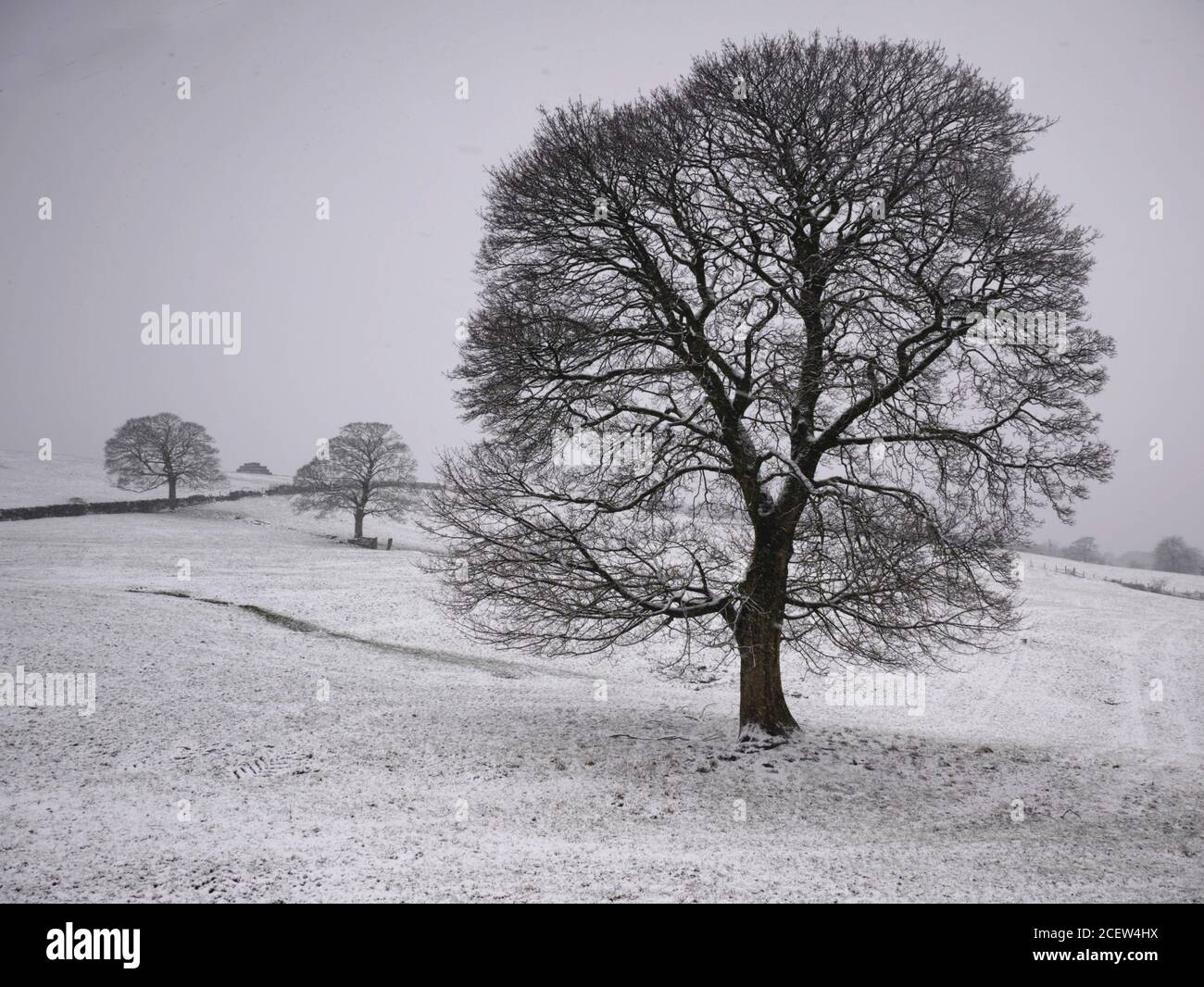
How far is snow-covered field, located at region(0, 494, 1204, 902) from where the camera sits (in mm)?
6980

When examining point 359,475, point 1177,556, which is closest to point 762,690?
point 359,475

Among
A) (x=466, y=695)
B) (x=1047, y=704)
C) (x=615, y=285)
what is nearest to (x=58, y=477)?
(x=466, y=695)

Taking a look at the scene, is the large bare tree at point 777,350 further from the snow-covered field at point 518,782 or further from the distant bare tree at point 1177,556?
the distant bare tree at point 1177,556

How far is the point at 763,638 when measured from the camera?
10.7 metres

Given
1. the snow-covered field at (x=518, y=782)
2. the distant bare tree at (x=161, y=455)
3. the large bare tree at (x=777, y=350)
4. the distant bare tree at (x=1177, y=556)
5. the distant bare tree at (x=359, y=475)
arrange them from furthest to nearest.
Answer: the distant bare tree at (x=1177, y=556)
the distant bare tree at (x=161, y=455)
the distant bare tree at (x=359, y=475)
the large bare tree at (x=777, y=350)
the snow-covered field at (x=518, y=782)

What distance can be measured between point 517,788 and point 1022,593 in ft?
116

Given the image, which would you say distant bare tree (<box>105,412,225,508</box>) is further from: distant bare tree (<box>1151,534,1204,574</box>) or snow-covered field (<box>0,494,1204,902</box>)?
distant bare tree (<box>1151,534,1204,574</box>)

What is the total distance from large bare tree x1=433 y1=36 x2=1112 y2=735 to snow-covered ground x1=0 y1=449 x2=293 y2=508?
167ft

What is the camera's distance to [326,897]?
632 centimetres

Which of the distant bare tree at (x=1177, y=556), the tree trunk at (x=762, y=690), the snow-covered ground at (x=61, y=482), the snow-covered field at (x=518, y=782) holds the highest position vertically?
the snow-covered ground at (x=61, y=482)

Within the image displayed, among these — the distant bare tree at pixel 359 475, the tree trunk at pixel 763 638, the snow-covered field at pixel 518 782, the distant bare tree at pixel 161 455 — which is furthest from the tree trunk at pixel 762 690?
the distant bare tree at pixel 161 455

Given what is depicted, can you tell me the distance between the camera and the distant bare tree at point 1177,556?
3248 inches

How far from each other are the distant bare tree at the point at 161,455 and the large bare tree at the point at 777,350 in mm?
50684

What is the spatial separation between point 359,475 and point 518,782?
3983 cm
